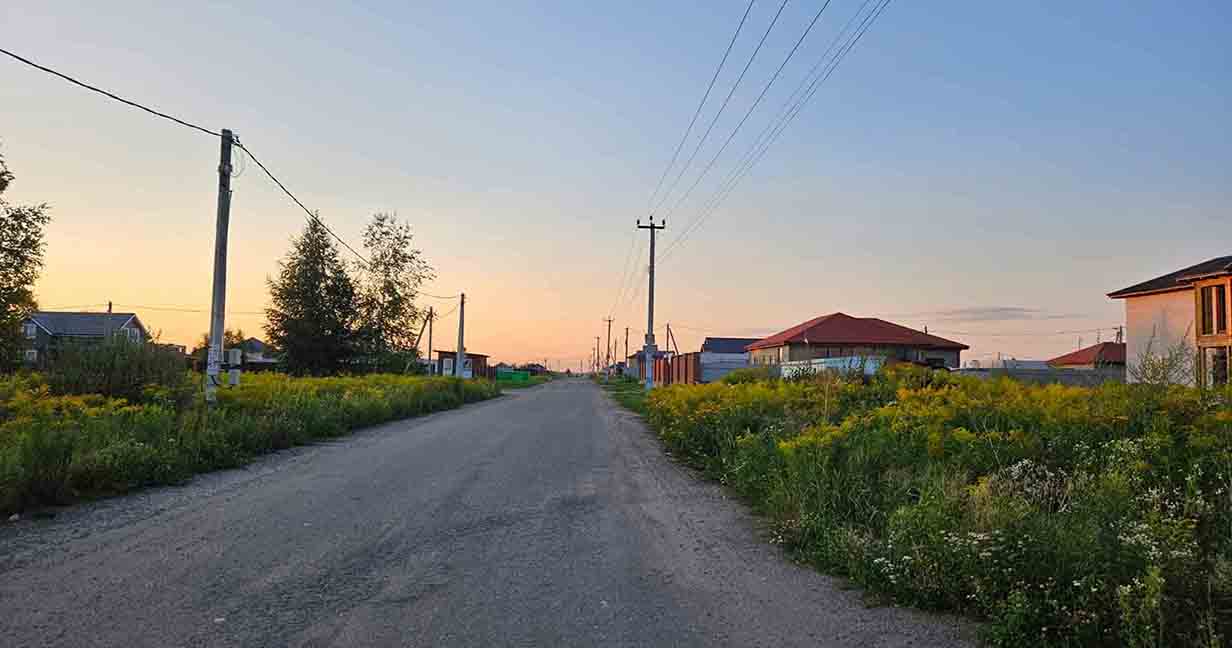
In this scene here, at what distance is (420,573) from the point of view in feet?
20.4

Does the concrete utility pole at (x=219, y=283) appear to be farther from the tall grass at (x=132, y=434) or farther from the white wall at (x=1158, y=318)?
the white wall at (x=1158, y=318)

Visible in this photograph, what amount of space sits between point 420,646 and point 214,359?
519 inches

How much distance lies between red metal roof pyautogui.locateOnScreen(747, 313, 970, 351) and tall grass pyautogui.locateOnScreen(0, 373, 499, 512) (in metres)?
39.9

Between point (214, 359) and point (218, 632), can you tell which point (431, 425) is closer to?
point (214, 359)

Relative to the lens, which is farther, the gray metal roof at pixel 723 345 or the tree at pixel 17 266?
the gray metal roof at pixel 723 345

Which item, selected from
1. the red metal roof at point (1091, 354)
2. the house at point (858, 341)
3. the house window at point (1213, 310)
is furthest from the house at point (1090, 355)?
the house window at point (1213, 310)

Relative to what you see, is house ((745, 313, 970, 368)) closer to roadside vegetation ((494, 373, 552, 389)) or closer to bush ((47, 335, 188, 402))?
roadside vegetation ((494, 373, 552, 389))

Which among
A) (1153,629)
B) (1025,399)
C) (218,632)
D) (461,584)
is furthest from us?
(1025,399)

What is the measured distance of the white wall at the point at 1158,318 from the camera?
102 feet

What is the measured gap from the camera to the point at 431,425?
21.8m

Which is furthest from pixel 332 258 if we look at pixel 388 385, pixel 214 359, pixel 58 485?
pixel 58 485

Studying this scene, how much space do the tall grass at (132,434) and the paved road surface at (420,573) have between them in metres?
0.61

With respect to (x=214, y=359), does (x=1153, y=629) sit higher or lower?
lower

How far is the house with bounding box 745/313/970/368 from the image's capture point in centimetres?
5470
